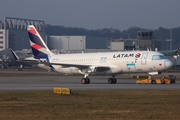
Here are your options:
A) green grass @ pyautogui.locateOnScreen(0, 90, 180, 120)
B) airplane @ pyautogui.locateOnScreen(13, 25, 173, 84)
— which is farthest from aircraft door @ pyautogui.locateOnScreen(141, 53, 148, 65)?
green grass @ pyautogui.locateOnScreen(0, 90, 180, 120)

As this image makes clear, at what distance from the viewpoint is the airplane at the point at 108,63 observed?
4550cm

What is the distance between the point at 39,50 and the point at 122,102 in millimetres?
31522

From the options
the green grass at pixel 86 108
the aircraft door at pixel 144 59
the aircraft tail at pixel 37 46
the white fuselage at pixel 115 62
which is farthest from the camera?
the aircraft tail at pixel 37 46

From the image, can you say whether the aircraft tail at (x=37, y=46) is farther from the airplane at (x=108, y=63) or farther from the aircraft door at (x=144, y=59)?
the aircraft door at (x=144, y=59)

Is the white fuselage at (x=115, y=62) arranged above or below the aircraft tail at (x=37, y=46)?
below

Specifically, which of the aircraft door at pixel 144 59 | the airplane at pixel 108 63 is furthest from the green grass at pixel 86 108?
the airplane at pixel 108 63

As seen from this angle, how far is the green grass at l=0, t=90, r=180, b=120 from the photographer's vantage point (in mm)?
19828

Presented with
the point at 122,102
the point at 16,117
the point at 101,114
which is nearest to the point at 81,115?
the point at 101,114

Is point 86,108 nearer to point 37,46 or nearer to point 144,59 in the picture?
point 144,59

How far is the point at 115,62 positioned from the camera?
1869 inches

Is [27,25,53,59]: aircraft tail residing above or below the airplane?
above

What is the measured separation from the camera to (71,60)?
52.6 m

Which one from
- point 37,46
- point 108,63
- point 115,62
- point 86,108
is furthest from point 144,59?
point 86,108

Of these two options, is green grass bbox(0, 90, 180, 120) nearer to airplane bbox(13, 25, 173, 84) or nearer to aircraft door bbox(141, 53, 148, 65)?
aircraft door bbox(141, 53, 148, 65)
